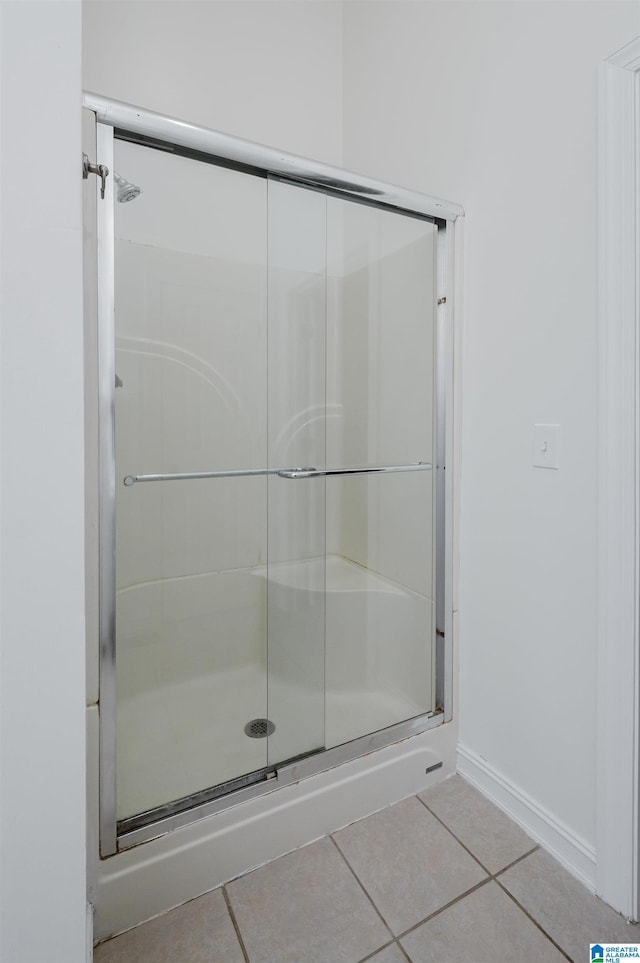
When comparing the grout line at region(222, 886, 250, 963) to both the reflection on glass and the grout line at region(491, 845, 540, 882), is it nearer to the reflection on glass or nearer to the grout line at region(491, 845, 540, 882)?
the reflection on glass

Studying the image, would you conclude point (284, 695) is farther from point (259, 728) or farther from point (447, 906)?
point (447, 906)

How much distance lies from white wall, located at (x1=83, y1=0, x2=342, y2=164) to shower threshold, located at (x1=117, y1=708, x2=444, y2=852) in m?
2.01

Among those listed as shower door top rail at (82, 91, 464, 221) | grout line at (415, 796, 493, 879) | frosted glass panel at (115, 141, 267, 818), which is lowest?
grout line at (415, 796, 493, 879)

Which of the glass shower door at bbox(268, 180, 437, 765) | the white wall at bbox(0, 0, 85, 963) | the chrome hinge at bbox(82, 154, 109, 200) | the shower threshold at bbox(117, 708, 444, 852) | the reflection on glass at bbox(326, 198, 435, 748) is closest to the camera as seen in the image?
the white wall at bbox(0, 0, 85, 963)

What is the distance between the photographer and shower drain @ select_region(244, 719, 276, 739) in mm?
1271

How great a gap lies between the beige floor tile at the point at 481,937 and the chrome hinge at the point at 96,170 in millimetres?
1649

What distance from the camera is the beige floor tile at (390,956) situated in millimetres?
964

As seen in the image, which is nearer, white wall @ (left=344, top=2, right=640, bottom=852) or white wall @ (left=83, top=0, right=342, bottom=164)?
white wall @ (left=344, top=2, right=640, bottom=852)

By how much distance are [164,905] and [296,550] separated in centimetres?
83

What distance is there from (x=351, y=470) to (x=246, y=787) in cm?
85

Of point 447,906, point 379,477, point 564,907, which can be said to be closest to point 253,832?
point 447,906

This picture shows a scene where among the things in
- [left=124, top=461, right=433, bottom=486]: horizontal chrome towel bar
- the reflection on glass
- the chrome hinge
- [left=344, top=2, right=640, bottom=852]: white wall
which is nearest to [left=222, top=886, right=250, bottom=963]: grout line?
the reflection on glass

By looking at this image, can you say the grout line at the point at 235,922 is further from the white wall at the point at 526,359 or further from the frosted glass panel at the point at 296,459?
the white wall at the point at 526,359

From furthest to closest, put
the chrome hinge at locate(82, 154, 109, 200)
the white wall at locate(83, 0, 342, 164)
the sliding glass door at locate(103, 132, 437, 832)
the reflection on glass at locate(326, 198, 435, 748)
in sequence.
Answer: the white wall at locate(83, 0, 342, 164) < the reflection on glass at locate(326, 198, 435, 748) < the sliding glass door at locate(103, 132, 437, 832) < the chrome hinge at locate(82, 154, 109, 200)
